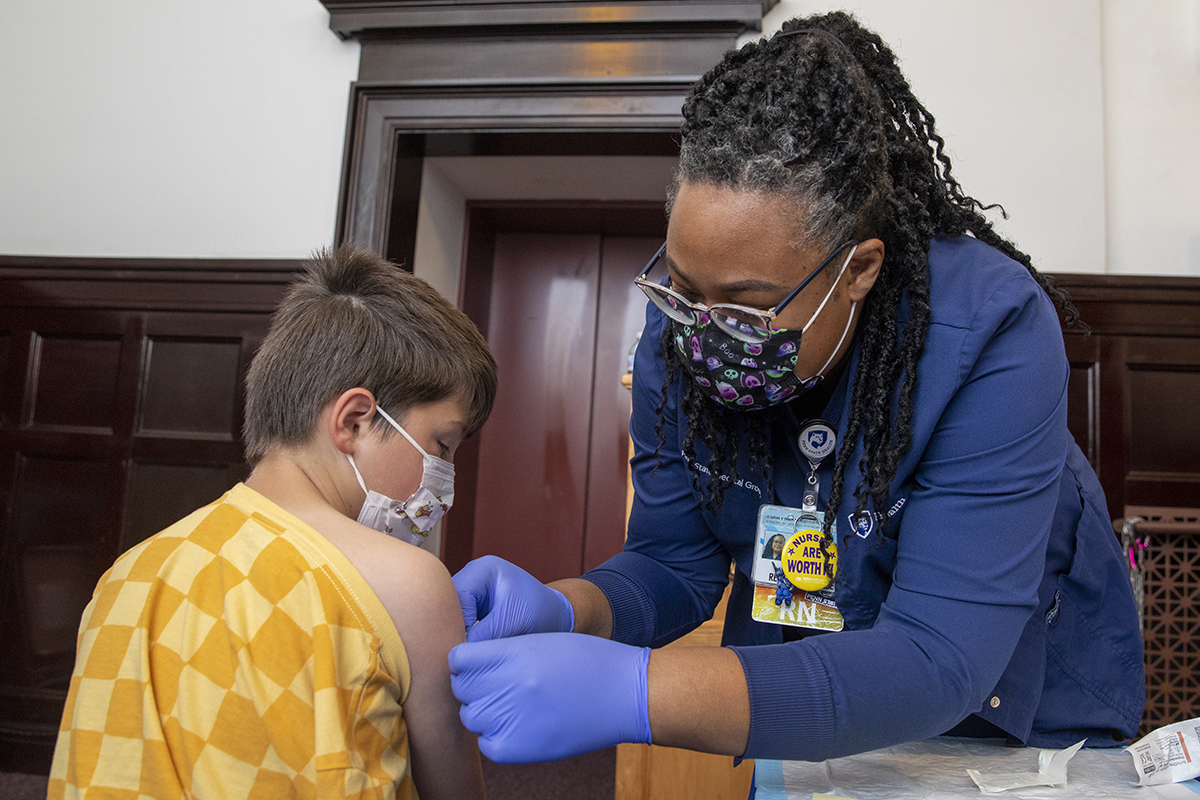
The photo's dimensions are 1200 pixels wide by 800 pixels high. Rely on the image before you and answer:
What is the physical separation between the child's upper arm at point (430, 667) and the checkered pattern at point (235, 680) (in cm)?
2

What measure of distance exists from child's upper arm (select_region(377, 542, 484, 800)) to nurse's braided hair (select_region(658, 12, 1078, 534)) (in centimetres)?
42

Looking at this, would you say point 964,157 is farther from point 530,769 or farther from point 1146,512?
point 530,769

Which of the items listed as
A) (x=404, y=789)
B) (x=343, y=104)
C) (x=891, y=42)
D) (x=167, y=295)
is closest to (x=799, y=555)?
(x=404, y=789)

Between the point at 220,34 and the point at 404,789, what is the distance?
278cm

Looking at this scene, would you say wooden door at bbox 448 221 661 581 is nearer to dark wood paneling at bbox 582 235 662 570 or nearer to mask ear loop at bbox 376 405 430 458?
dark wood paneling at bbox 582 235 662 570

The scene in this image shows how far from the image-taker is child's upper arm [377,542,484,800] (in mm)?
905

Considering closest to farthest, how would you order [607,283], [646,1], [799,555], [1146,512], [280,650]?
[280,650], [799,555], [1146,512], [646,1], [607,283]

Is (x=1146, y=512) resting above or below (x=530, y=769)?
above

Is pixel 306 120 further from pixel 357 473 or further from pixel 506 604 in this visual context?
pixel 506 604

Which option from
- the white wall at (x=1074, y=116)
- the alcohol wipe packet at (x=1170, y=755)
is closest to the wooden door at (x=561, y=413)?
the white wall at (x=1074, y=116)

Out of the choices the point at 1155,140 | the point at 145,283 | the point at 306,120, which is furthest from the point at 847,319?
the point at 145,283

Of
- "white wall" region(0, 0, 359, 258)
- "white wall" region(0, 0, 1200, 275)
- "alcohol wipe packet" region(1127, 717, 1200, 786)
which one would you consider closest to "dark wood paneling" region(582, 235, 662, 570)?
"white wall" region(0, 0, 1200, 275)

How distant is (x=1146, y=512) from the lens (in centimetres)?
235

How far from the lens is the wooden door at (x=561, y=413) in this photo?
11.1ft
